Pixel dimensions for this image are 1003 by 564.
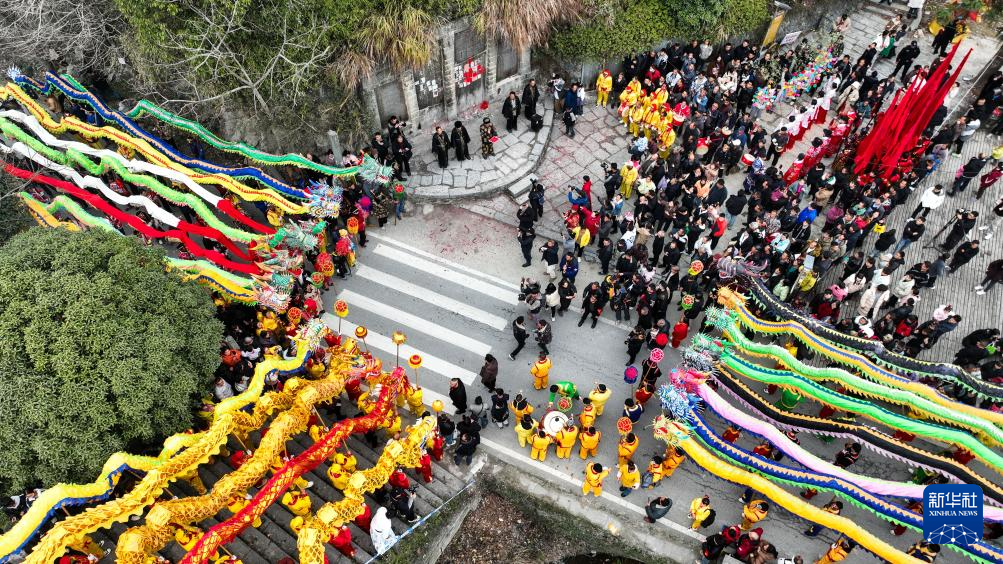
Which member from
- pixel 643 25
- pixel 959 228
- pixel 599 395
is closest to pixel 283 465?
pixel 599 395

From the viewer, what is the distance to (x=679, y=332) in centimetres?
1397

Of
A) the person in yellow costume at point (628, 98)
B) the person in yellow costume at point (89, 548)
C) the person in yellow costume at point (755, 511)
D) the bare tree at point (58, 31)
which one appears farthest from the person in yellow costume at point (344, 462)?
the bare tree at point (58, 31)

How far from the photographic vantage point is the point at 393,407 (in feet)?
39.3

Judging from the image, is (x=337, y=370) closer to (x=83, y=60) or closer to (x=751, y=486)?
(x=751, y=486)

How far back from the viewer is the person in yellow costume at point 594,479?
11188 millimetres

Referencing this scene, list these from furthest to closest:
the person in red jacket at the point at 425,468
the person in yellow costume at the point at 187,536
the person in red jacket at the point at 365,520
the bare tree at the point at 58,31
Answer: the bare tree at the point at 58,31, the person in red jacket at the point at 425,468, the person in red jacket at the point at 365,520, the person in yellow costume at the point at 187,536

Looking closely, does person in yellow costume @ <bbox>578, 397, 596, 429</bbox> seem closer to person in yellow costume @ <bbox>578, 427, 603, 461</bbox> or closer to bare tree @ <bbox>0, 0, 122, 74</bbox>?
person in yellow costume @ <bbox>578, 427, 603, 461</bbox>

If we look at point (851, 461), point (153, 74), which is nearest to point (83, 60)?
point (153, 74)

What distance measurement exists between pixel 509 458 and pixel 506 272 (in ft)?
16.8

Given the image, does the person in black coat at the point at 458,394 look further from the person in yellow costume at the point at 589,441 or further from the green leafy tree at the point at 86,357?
the green leafy tree at the point at 86,357

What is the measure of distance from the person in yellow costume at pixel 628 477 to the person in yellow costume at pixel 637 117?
1075cm

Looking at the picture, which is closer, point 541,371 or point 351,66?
point 541,371

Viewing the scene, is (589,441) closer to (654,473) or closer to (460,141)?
(654,473)

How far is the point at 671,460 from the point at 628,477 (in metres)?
0.94
